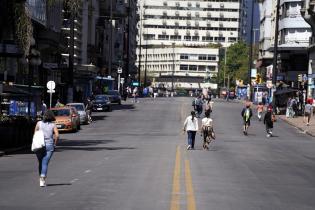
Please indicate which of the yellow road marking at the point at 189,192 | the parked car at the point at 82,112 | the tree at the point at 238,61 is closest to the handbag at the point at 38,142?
the yellow road marking at the point at 189,192

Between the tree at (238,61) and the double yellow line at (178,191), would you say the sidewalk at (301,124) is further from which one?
the tree at (238,61)

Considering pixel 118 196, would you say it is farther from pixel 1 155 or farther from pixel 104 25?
pixel 104 25

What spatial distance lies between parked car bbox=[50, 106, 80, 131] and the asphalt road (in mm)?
3263

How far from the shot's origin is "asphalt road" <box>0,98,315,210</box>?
1481 cm

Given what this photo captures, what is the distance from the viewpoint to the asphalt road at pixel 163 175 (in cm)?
1481

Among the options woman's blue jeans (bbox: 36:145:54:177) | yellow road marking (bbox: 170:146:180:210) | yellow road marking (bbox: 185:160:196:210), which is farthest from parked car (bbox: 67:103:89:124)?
woman's blue jeans (bbox: 36:145:54:177)

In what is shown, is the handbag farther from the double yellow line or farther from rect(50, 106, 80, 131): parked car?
rect(50, 106, 80, 131): parked car

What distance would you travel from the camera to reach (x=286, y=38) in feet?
312

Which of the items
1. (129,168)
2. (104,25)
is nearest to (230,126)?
(129,168)

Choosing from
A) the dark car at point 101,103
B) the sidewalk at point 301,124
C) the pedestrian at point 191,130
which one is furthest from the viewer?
the dark car at point 101,103

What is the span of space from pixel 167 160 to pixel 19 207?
12.0m

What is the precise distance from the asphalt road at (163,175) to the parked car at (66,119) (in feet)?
10.7

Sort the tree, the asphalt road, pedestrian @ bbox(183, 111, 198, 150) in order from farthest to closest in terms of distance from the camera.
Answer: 1. the tree
2. pedestrian @ bbox(183, 111, 198, 150)
3. the asphalt road

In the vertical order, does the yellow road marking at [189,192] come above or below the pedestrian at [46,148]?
below
